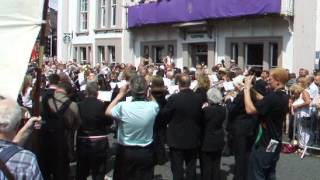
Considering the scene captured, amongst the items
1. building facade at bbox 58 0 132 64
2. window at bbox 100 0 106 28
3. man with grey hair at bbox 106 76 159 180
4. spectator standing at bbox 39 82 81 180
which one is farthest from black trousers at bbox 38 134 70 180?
window at bbox 100 0 106 28

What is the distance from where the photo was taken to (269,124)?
22.0ft

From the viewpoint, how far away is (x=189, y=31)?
24.0 meters

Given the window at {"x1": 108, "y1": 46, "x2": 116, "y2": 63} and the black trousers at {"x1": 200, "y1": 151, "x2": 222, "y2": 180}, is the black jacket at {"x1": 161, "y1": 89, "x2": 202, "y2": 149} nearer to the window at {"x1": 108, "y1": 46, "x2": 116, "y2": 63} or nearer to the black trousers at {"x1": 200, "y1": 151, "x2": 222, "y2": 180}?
the black trousers at {"x1": 200, "y1": 151, "x2": 222, "y2": 180}

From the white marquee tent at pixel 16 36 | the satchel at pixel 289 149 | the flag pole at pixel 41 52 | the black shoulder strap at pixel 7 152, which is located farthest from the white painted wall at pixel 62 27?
the black shoulder strap at pixel 7 152

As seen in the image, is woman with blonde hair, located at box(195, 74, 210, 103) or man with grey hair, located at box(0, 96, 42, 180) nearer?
man with grey hair, located at box(0, 96, 42, 180)

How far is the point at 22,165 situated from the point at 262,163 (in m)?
4.02

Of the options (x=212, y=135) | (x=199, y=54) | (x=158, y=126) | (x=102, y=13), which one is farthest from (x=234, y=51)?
(x=158, y=126)

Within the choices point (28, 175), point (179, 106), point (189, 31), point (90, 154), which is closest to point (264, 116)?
point (179, 106)

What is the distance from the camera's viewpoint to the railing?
60.3 feet

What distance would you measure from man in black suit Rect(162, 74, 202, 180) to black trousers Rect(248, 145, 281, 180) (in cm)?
114

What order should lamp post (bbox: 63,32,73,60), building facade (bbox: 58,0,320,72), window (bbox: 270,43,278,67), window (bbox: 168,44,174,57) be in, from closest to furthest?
building facade (bbox: 58,0,320,72) < window (bbox: 270,43,278,67) < window (bbox: 168,44,174,57) < lamp post (bbox: 63,32,73,60)

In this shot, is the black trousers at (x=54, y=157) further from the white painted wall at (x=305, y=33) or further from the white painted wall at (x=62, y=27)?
the white painted wall at (x=62, y=27)

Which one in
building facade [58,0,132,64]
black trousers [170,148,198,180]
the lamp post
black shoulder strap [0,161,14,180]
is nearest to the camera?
black shoulder strap [0,161,14,180]

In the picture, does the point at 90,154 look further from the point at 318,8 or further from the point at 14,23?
the point at 318,8
